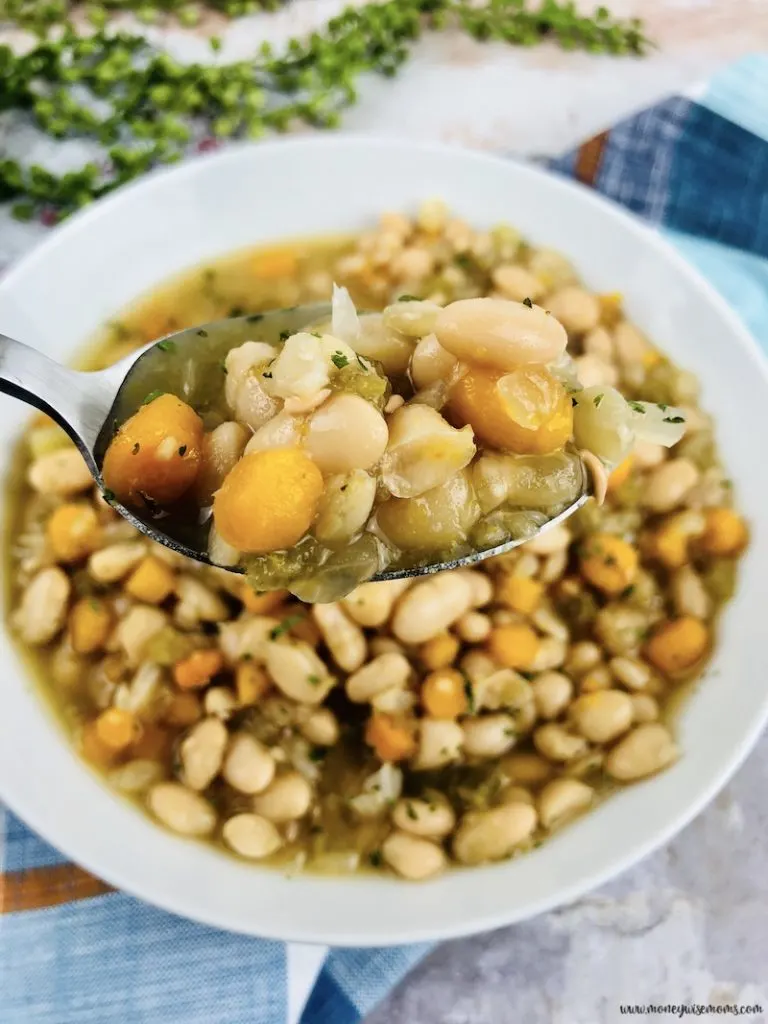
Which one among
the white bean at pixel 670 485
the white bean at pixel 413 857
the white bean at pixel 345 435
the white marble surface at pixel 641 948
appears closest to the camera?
the white bean at pixel 345 435

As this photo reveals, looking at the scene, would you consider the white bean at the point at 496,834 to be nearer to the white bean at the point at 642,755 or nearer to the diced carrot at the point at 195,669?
the white bean at the point at 642,755

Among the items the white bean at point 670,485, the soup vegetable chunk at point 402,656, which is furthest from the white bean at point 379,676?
the white bean at point 670,485

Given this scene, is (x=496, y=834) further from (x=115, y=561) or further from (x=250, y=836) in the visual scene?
(x=115, y=561)

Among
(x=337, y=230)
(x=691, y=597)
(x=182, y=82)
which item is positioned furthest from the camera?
(x=182, y=82)

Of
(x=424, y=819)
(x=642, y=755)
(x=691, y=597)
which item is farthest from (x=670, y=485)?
(x=424, y=819)

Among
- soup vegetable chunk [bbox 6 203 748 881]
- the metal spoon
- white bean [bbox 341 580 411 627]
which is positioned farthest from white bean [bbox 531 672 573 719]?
the metal spoon
